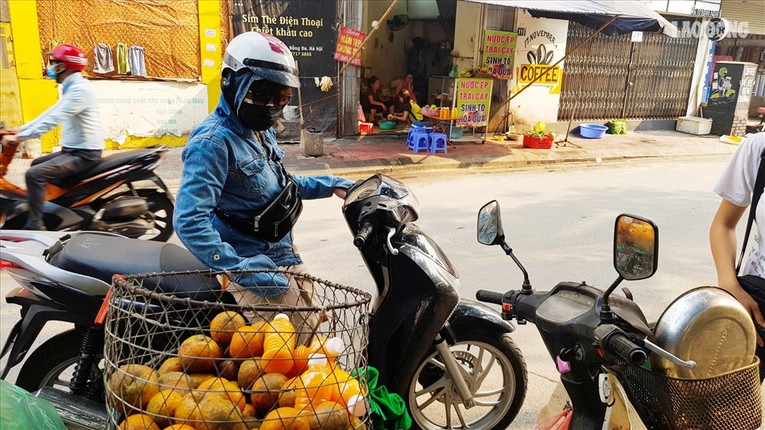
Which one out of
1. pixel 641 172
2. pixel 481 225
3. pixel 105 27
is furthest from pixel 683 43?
pixel 481 225

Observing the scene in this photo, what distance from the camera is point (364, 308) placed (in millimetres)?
1787

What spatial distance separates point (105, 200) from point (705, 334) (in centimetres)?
468

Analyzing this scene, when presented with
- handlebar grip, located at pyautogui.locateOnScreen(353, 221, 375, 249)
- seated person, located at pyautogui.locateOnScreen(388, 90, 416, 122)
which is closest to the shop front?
seated person, located at pyautogui.locateOnScreen(388, 90, 416, 122)

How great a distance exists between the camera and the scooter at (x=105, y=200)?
15.2ft

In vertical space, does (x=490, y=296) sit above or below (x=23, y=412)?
above

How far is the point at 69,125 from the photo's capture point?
4895mm

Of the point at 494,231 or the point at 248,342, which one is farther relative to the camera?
the point at 494,231

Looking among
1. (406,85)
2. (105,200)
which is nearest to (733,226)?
(105,200)

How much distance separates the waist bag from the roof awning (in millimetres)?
6434

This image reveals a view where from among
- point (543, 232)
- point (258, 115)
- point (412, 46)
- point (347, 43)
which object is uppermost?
point (412, 46)

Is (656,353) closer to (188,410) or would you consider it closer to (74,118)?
→ (188,410)

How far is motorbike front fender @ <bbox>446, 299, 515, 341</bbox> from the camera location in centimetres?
250

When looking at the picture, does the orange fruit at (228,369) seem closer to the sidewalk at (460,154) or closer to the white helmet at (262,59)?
the white helmet at (262,59)

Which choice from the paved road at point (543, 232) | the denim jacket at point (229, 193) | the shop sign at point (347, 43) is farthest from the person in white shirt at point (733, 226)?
the shop sign at point (347, 43)
